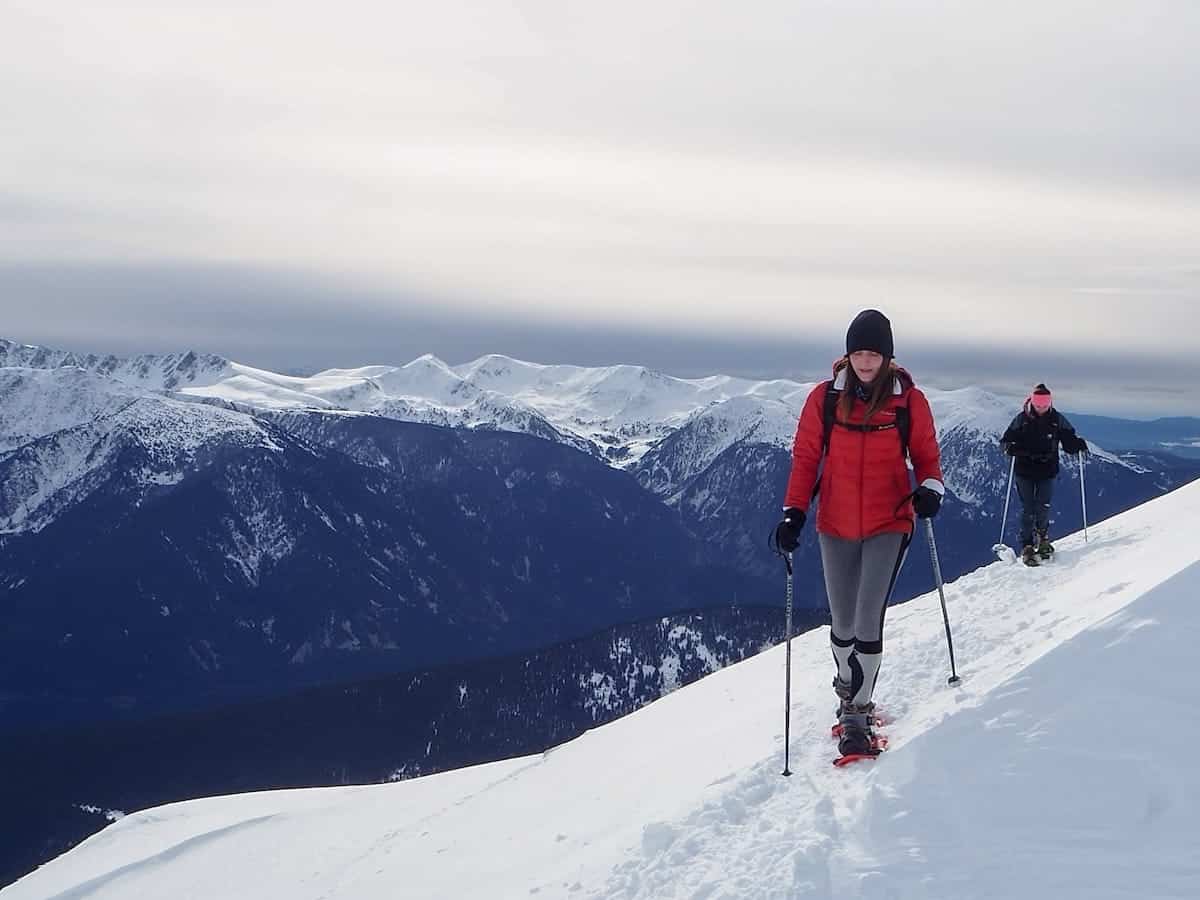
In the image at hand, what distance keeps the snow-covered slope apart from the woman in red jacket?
109 cm

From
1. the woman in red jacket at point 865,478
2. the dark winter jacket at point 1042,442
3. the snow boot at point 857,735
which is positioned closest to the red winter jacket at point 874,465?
the woman in red jacket at point 865,478

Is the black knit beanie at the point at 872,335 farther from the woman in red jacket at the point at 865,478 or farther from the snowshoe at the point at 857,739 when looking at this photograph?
the snowshoe at the point at 857,739

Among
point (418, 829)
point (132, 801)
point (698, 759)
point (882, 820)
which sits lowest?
point (132, 801)

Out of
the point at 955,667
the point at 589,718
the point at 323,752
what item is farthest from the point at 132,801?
the point at 955,667

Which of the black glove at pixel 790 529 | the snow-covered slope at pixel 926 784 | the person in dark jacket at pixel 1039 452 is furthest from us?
the person in dark jacket at pixel 1039 452

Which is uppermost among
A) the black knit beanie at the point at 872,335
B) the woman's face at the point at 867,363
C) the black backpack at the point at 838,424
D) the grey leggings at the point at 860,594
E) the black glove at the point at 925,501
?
the black knit beanie at the point at 872,335

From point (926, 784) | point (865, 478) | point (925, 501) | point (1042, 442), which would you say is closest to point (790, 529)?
point (865, 478)

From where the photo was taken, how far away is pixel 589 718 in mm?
166000

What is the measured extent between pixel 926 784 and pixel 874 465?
2.72 metres

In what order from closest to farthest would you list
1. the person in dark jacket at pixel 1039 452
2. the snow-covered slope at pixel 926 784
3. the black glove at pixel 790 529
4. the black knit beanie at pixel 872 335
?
the snow-covered slope at pixel 926 784, the black knit beanie at pixel 872 335, the black glove at pixel 790 529, the person in dark jacket at pixel 1039 452

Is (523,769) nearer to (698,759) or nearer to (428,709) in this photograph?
(698,759)

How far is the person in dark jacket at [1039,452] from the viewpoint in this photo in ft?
52.0

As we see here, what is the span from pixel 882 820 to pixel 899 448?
3179 mm

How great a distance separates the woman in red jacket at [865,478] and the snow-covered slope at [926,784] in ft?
3.59
